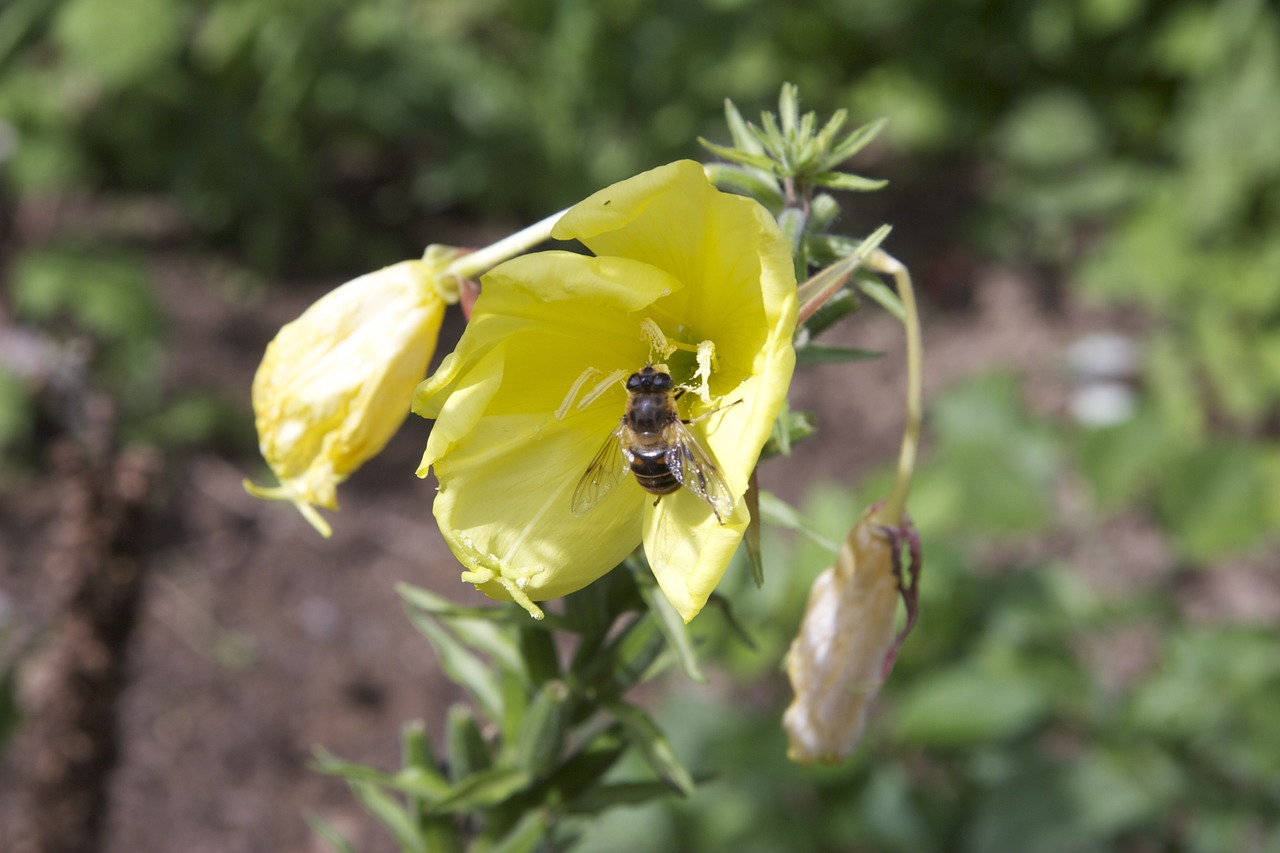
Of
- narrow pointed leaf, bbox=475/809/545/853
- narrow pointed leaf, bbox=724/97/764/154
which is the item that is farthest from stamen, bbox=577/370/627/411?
narrow pointed leaf, bbox=475/809/545/853

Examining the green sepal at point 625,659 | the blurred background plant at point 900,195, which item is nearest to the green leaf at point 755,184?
the green sepal at point 625,659

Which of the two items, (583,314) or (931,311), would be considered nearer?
(583,314)

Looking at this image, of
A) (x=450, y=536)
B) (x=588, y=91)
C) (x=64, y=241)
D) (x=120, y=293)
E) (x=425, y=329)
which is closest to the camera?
(x=450, y=536)

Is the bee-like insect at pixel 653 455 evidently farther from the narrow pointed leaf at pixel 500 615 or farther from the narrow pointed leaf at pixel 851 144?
the narrow pointed leaf at pixel 851 144

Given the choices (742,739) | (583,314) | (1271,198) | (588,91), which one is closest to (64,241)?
(588,91)

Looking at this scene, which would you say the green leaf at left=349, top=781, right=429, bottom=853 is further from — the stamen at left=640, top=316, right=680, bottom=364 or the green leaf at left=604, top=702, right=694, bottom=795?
the stamen at left=640, top=316, right=680, bottom=364

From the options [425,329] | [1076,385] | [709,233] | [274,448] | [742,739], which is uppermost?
[709,233]

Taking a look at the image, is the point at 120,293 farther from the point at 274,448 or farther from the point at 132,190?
the point at 274,448
